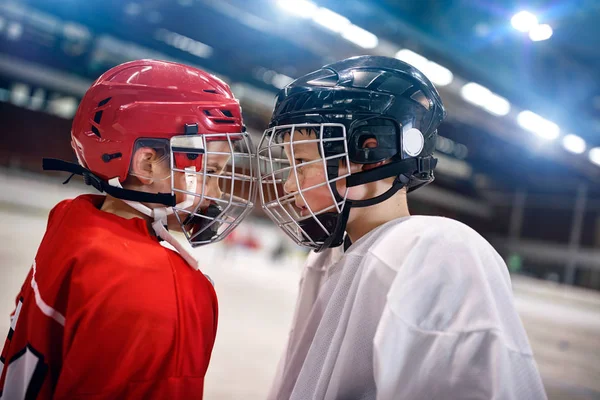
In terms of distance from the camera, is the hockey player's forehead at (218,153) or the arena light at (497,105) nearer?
the hockey player's forehead at (218,153)

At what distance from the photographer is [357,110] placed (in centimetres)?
109

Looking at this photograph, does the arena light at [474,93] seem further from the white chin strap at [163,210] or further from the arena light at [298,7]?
the white chin strap at [163,210]

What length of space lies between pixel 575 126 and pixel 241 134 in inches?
329

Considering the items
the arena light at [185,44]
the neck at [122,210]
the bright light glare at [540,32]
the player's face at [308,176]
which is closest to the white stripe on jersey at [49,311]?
the neck at [122,210]

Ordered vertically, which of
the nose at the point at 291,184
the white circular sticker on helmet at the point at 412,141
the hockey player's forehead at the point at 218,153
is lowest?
the nose at the point at 291,184

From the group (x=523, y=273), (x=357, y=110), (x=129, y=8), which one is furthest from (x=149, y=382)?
(x=523, y=273)

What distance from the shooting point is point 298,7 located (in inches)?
180

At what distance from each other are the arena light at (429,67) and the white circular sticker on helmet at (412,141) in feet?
13.6

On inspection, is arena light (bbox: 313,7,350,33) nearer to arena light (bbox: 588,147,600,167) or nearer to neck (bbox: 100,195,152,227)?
neck (bbox: 100,195,152,227)

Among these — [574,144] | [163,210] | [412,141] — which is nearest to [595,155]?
[574,144]

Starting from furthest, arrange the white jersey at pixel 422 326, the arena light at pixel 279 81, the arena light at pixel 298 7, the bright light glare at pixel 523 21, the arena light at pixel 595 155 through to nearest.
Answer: the arena light at pixel 595 155 < the arena light at pixel 279 81 < the arena light at pixel 298 7 < the bright light glare at pixel 523 21 < the white jersey at pixel 422 326

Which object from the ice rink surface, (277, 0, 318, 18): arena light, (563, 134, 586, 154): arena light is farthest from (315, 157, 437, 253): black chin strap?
(563, 134, 586, 154): arena light

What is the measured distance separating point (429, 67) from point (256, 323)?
363cm

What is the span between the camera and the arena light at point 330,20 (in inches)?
185
